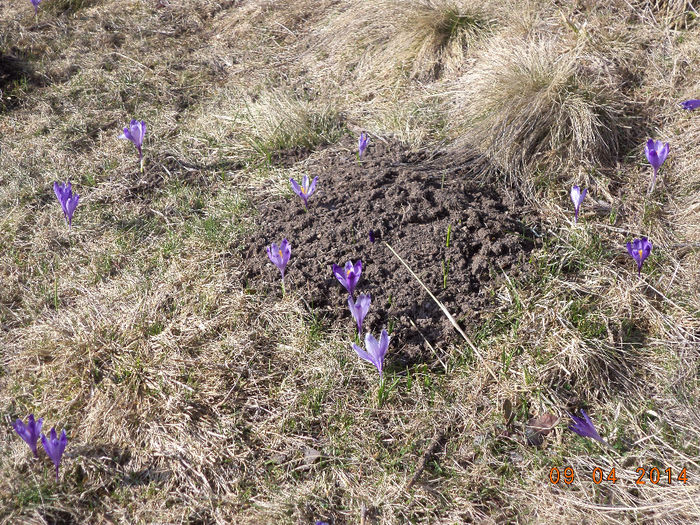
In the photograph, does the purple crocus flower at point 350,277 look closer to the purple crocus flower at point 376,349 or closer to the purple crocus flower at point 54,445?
the purple crocus flower at point 376,349

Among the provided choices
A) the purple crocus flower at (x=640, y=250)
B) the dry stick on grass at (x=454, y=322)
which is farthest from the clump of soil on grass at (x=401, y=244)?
the purple crocus flower at (x=640, y=250)

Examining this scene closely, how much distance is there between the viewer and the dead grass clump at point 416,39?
3928 millimetres

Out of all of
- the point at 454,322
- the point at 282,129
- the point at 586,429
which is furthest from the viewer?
the point at 282,129

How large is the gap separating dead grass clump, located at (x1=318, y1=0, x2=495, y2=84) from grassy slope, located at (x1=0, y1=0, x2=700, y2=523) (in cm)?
2

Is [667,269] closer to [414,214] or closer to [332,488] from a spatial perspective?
[414,214]

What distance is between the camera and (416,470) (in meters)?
2.04

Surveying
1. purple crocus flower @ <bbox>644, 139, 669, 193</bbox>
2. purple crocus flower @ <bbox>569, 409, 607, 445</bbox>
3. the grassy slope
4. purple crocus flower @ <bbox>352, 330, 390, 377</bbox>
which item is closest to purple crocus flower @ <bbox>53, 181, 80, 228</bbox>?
the grassy slope

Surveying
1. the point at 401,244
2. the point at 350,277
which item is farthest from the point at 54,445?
the point at 401,244

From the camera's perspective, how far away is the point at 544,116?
3098mm

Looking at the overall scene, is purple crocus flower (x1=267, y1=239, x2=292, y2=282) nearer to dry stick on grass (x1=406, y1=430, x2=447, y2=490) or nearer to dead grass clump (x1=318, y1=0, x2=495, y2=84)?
dry stick on grass (x1=406, y1=430, x2=447, y2=490)

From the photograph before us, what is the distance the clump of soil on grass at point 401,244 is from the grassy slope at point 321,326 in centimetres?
10
